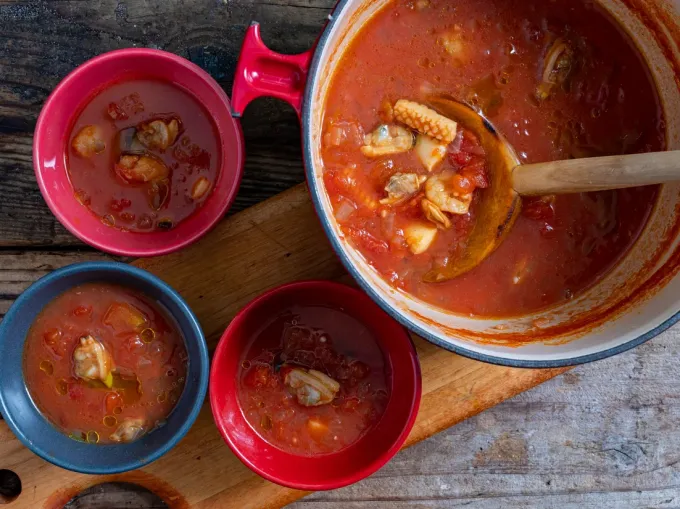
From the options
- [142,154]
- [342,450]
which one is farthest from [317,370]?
[142,154]

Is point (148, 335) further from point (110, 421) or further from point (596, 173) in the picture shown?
point (596, 173)

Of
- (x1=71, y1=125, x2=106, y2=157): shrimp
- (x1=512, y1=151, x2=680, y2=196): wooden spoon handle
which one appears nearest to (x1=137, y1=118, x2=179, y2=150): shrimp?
(x1=71, y1=125, x2=106, y2=157): shrimp

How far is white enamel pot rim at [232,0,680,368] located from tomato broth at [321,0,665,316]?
0.11 ft

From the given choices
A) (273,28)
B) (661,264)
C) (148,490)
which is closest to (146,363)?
(148,490)

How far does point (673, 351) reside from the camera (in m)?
2.11

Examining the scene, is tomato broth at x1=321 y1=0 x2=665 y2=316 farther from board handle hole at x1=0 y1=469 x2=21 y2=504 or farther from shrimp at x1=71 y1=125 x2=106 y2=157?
board handle hole at x1=0 y1=469 x2=21 y2=504

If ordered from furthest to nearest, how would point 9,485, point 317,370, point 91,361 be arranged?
point 9,485 → point 317,370 → point 91,361

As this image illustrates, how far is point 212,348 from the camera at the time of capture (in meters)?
1.96

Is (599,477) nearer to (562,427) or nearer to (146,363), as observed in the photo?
(562,427)

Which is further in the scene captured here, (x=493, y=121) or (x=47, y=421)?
(x=47, y=421)

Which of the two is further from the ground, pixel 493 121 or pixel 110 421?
pixel 493 121

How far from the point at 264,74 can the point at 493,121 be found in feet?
1.93

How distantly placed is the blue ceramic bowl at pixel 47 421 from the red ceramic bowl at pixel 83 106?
3.8 inches

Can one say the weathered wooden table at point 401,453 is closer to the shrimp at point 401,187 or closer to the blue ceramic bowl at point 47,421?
the blue ceramic bowl at point 47,421
